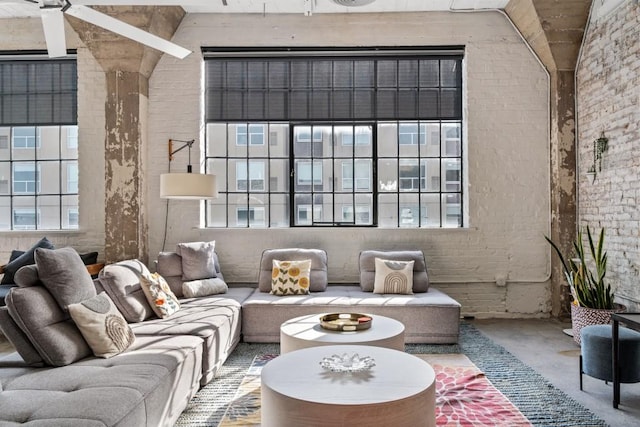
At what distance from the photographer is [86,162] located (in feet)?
18.9

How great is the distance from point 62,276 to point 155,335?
31.9 inches

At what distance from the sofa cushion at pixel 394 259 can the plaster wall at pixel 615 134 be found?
1953 mm

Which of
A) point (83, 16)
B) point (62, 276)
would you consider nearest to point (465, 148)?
point (83, 16)

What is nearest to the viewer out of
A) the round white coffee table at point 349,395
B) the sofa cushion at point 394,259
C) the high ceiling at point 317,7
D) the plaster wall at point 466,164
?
the round white coffee table at point 349,395

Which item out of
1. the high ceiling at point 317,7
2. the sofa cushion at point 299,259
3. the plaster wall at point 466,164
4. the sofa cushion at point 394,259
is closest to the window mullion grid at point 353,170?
the plaster wall at point 466,164

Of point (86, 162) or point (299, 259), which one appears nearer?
point (299, 259)

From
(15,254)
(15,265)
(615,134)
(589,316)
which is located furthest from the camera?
(15,254)

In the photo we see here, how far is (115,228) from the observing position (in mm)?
5480

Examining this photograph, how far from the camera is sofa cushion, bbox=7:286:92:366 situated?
2574 millimetres

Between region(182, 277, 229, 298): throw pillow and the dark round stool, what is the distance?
347 centimetres

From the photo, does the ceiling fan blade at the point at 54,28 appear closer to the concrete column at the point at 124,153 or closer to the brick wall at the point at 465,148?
the concrete column at the point at 124,153

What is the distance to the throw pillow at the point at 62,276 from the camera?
2.80 m

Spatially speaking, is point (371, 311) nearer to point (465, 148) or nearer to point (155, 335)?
point (155, 335)

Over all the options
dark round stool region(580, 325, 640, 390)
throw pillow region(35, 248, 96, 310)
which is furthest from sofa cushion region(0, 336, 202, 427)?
dark round stool region(580, 325, 640, 390)
